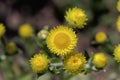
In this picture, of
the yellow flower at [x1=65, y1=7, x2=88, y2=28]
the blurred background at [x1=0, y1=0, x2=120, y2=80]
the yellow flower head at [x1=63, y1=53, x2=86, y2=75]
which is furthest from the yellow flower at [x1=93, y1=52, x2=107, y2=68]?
the blurred background at [x1=0, y1=0, x2=120, y2=80]

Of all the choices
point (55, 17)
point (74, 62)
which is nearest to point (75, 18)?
point (74, 62)

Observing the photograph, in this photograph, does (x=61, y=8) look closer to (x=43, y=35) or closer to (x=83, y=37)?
(x=83, y=37)

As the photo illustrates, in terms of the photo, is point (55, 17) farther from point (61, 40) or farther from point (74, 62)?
point (74, 62)

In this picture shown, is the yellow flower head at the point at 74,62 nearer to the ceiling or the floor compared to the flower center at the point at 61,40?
nearer to the floor

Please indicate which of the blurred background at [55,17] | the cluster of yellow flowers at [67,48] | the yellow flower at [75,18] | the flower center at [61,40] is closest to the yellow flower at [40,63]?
the cluster of yellow flowers at [67,48]

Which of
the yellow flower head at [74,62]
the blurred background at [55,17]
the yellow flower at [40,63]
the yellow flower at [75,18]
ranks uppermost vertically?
the blurred background at [55,17]

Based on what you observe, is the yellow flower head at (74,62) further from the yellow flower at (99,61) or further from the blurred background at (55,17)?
the blurred background at (55,17)
